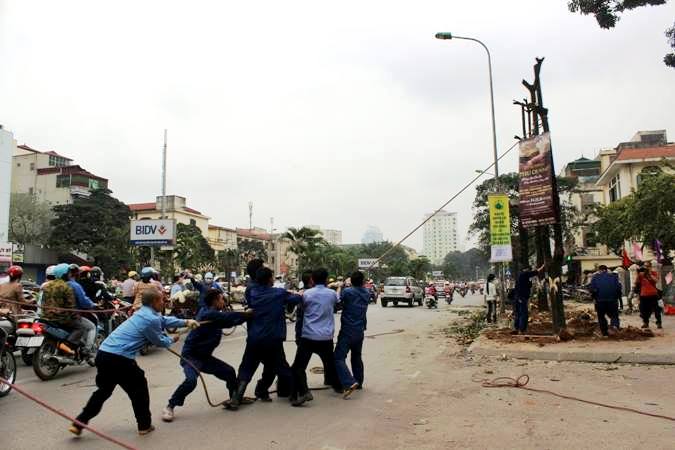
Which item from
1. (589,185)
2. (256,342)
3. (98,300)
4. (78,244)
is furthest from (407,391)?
(589,185)

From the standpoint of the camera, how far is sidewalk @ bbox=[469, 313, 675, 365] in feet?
30.6

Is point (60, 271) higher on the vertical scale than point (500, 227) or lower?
lower

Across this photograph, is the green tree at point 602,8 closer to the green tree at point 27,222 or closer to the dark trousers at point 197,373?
the dark trousers at point 197,373

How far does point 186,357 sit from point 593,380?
19.1 ft

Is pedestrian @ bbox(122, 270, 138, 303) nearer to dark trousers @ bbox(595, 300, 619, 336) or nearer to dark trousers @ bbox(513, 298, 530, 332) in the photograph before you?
dark trousers @ bbox(513, 298, 530, 332)

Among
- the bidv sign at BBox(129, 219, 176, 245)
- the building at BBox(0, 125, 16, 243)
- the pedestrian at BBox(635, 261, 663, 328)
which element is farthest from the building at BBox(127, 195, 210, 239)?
the pedestrian at BBox(635, 261, 663, 328)

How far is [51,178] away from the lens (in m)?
69.8

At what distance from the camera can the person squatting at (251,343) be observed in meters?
5.26

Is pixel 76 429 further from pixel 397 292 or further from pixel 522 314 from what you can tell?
pixel 397 292

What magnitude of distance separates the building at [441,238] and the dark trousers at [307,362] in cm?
17915

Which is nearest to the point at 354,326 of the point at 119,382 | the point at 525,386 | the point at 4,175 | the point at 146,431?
the point at 525,386

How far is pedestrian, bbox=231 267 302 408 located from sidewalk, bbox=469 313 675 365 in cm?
538

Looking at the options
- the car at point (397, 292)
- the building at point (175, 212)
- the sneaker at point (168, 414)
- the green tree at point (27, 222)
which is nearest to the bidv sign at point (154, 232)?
the car at point (397, 292)

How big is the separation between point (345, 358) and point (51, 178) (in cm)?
7339
